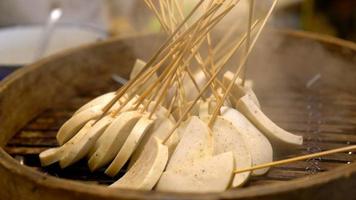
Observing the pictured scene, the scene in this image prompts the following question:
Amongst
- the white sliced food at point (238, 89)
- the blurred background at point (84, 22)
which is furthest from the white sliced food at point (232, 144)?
the blurred background at point (84, 22)

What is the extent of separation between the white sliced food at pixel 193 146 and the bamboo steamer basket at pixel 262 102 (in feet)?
0.73

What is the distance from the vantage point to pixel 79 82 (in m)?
2.55

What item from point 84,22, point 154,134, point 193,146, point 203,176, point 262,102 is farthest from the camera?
point 84,22

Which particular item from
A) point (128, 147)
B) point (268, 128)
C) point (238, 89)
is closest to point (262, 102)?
point (238, 89)

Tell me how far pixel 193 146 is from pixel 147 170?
0.18m

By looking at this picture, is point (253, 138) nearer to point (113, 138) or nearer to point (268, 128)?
point (268, 128)

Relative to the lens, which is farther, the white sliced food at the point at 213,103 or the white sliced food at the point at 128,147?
the white sliced food at the point at 213,103

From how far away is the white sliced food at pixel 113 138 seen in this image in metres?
1.67

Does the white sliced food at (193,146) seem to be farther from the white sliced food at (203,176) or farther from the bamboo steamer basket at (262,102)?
the bamboo steamer basket at (262,102)

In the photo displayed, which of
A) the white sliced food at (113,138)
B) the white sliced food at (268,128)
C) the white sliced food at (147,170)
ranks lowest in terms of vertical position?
the white sliced food at (268,128)

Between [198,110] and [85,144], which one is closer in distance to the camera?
[85,144]

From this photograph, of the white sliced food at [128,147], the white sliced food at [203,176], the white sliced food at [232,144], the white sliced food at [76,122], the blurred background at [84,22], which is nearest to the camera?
the white sliced food at [203,176]

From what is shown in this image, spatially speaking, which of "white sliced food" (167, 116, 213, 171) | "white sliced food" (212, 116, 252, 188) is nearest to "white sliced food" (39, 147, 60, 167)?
"white sliced food" (167, 116, 213, 171)

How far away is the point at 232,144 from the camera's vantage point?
1.59 m
